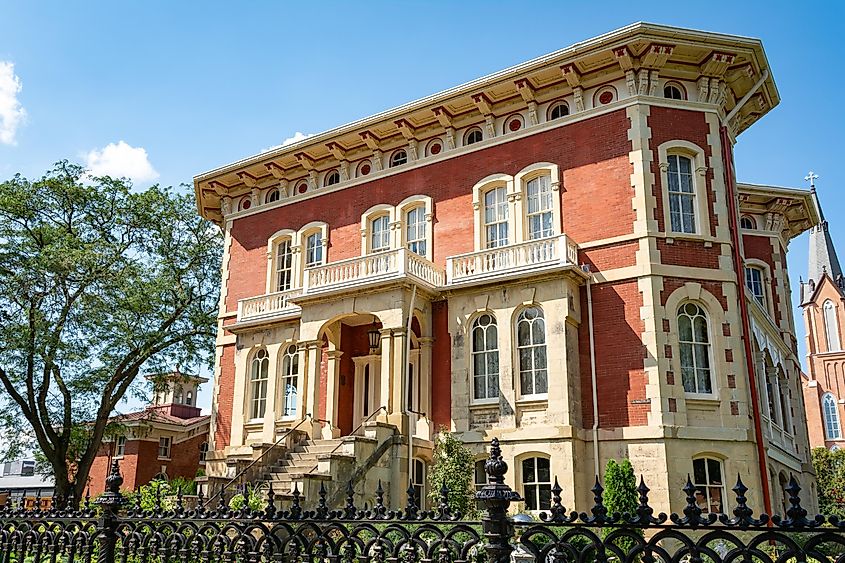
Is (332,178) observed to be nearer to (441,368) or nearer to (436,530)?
(441,368)

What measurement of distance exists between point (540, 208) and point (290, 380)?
830 cm

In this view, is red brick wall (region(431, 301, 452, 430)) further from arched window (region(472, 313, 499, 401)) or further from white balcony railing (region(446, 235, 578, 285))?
white balcony railing (region(446, 235, 578, 285))

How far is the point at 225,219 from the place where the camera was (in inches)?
952

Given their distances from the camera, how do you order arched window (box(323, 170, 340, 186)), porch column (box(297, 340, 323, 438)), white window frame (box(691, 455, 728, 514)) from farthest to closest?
arched window (box(323, 170, 340, 186)) → porch column (box(297, 340, 323, 438)) → white window frame (box(691, 455, 728, 514))

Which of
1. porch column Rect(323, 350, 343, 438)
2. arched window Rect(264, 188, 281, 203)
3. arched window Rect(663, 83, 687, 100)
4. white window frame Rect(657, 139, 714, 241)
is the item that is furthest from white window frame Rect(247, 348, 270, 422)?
arched window Rect(663, 83, 687, 100)

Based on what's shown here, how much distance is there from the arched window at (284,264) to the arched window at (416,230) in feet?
13.3

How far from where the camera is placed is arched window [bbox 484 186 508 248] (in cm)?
1873

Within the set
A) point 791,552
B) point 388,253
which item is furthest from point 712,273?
point 791,552

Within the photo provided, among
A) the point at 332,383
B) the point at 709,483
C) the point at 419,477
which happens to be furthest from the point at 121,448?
the point at 709,483

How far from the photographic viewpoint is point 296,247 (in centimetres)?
Answer: 2209

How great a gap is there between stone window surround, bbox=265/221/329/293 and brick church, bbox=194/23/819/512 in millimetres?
632

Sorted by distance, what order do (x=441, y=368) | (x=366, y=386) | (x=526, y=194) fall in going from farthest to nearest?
(x=366, y=386) → (x=526, y=194) → (x=441, y=368)

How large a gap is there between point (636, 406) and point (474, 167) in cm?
732

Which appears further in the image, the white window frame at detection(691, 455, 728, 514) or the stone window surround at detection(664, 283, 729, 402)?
the stone window surround at detection(664, 283, 729, 402)
